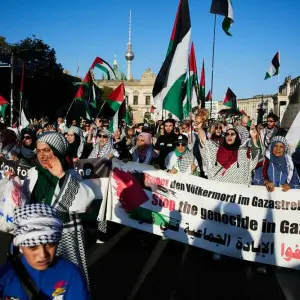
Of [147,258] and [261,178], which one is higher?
[261,178]

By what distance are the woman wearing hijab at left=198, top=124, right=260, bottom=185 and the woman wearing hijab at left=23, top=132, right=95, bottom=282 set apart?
9.99 ft

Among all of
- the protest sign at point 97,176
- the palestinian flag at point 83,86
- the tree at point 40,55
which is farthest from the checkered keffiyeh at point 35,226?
the tree at point 40,55

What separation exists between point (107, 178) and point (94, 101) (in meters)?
8.85

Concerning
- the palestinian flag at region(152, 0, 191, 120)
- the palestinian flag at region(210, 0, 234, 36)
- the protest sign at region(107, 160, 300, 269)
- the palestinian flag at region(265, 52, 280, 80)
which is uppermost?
the palestinian flag at region(265, 52, 280, 80)

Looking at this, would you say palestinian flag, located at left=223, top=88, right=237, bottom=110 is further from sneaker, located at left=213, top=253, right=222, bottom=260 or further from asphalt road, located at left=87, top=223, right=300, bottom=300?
sneaker, located at left=213, top=253, right=222, bottom=260

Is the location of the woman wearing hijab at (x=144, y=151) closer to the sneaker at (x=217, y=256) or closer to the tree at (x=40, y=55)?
the sneaker at (x=217, y=256)

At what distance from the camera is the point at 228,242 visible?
4.91 m

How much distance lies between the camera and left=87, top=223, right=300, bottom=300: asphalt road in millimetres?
4098

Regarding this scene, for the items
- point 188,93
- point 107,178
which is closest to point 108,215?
point 107,178

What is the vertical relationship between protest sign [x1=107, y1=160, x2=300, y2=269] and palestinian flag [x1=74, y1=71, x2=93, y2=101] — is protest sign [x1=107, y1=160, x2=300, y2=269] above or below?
below

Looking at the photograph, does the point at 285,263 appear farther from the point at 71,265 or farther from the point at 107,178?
the point at 71,265

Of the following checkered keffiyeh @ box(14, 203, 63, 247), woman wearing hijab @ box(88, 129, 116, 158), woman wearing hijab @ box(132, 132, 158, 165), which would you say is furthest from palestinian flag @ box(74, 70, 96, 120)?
checkered keffiyeh @ box(14, 203, 63, 247)

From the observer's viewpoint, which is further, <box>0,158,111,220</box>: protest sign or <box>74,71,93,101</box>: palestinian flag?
<box>74,71,93,101</box>: palestinian flag

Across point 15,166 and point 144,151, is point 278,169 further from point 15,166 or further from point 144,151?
point 15,166
